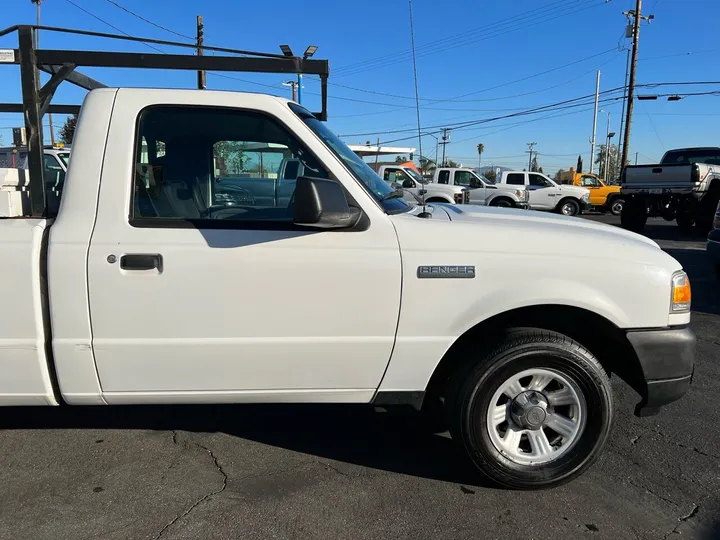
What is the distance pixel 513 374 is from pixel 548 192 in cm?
2167

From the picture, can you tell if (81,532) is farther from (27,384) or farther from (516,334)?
(516,334)

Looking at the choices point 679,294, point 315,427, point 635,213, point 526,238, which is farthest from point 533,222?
point 635,213

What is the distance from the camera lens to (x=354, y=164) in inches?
115

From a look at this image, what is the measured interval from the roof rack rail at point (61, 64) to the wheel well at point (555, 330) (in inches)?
63.4

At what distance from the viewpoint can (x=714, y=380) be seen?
4.36 metres

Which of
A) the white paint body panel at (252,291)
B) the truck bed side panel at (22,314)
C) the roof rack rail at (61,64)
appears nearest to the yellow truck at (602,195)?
the white paint body panel at (252,291)

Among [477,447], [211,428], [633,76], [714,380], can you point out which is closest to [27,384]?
[211,428]

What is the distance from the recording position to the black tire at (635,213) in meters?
15.1

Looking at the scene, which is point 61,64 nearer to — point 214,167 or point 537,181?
point 214,167

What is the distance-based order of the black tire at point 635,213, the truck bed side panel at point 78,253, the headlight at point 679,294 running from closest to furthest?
1. the truck bed side panel at point 78,253
2. the headlight at point 679,294
3. the black tire at point 635,213

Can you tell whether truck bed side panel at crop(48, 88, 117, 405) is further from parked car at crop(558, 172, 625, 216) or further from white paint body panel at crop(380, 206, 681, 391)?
parked car at crop(558, 172, 625, 216)

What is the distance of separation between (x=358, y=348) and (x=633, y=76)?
108 ft

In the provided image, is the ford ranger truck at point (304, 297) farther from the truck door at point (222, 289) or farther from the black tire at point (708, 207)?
the black tire at point (708, 207)

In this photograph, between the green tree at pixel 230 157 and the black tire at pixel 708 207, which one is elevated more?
the green tree at pixel 230 157
